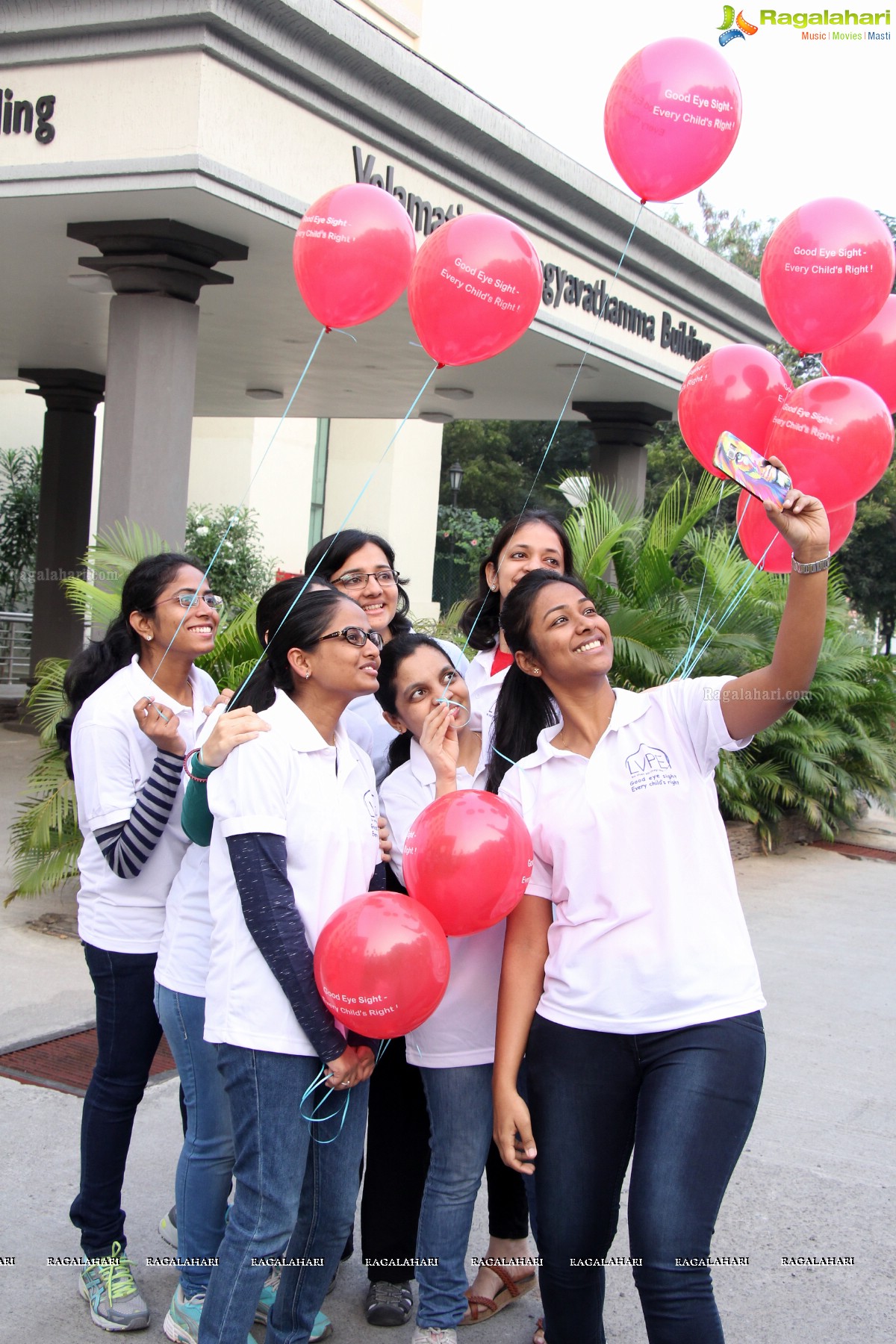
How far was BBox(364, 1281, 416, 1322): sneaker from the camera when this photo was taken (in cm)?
295

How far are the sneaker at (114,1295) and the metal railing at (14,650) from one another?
14.2 m

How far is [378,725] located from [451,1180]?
1141 millimetres

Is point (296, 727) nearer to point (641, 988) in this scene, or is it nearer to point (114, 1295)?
point (641, 988)

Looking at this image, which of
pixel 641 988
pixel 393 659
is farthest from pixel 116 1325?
pixel 393 659

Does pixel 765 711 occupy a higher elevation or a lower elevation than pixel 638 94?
lower

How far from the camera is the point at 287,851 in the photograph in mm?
2381

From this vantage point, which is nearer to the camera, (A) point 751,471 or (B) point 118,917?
(A) point 751,471

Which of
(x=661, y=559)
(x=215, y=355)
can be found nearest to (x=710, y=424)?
(x=661, y=559)

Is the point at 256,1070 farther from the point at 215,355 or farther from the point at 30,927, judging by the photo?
the point at 215,355

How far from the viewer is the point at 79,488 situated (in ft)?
43.9

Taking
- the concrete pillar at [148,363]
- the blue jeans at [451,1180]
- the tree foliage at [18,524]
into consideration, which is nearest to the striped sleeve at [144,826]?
the blue jeans at [451,1180]

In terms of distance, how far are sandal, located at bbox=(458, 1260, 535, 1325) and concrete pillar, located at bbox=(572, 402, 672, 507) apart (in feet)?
31.1

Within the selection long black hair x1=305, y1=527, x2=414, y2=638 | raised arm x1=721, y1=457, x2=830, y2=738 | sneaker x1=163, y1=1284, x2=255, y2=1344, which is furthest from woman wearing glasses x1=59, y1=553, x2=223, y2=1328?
raised arm x1=721, y1=457, x2=830, y2=738

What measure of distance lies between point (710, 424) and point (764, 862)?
6718mm
